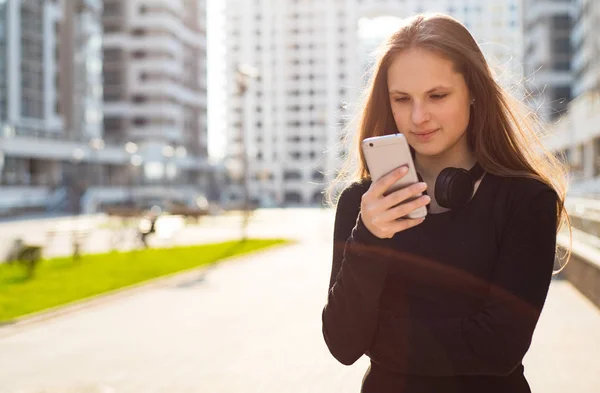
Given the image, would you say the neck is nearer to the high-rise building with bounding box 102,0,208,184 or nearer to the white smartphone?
the white smartphone

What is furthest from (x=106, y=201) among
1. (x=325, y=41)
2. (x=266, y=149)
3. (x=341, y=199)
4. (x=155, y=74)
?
(x=341, y=199)

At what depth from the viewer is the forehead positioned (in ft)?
7.22

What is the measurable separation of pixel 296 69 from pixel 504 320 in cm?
12849

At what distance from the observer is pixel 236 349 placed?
8.09m

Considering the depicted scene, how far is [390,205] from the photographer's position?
1920 millimetres

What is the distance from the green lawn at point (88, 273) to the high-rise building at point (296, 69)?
330 ft

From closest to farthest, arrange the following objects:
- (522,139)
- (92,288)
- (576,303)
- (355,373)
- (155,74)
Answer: (522,139) → (355,373) → (576,303) → (92,288) → (155,74)

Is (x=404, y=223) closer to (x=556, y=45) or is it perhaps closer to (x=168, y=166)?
(x=556, y=45)

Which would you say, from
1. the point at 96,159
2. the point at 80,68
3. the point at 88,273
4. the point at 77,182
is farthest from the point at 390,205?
the point at 80,68

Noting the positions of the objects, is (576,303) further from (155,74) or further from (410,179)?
(155,74)

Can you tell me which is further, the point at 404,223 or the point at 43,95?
the point at 43,95

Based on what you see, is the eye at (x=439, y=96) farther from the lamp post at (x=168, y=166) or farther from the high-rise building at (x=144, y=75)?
the high-rise building at (x=144, y=75)

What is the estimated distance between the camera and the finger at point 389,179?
1913mm

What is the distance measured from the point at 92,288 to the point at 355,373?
24.8ft
